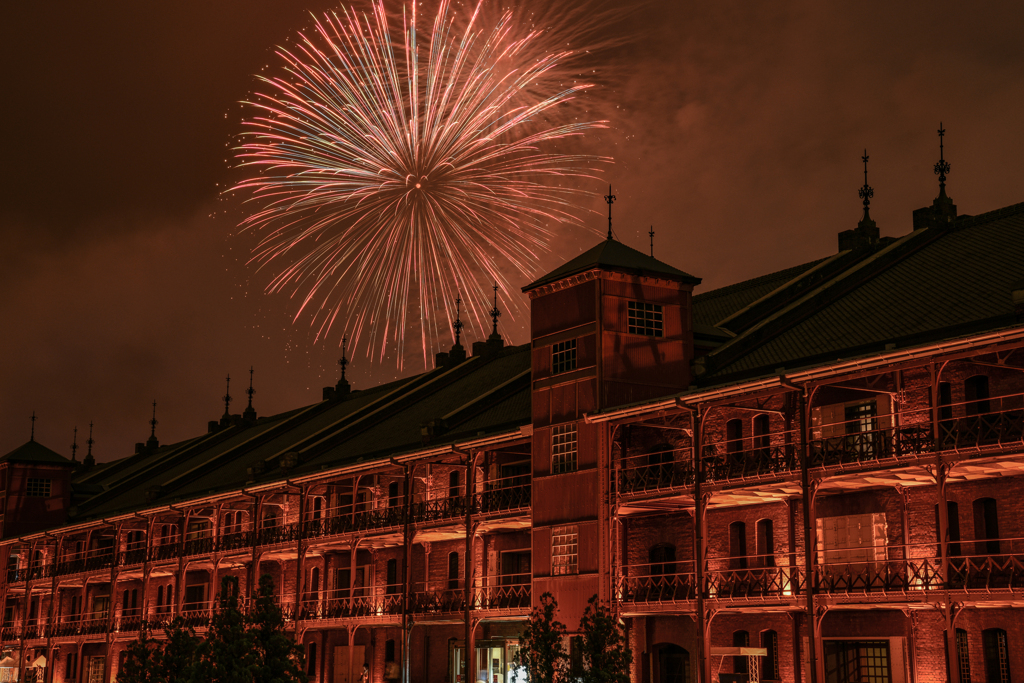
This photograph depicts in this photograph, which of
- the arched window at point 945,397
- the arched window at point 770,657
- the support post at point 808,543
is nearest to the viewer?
the support post at point 808,543

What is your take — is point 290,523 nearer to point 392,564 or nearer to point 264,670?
point 392,564

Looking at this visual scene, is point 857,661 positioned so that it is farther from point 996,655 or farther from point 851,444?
point 851,444

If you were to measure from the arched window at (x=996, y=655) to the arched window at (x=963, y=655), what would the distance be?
0.51 metres

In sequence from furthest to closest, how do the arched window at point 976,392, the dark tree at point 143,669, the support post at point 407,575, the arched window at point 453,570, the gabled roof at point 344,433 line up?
the gabled roof at point 344,433
the arched window at point 453,570
the support post at point 407,575
the dark tree at point 143,669
the arched window at point 976,392

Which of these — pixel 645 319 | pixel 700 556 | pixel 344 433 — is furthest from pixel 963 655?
pixel 344 433

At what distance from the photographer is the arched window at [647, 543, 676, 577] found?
40812mm

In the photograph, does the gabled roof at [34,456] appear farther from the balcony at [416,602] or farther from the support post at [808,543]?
the support post at [808,543]

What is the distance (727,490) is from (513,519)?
35.6ft

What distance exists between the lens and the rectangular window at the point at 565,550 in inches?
1608

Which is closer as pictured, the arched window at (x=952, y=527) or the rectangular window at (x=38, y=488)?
the arched window at (x=952, y=527)

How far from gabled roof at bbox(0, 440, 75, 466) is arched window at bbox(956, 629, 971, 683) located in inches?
2607

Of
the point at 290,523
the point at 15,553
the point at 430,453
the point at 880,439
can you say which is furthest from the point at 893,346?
the point at 15,553

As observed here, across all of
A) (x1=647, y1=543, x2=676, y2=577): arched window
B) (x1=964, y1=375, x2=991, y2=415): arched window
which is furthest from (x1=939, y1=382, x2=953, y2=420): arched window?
(x1=647, y1=543, x2=676, y2=577): arched window

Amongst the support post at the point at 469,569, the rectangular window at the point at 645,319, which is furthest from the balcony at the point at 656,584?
the rectangular window at the point at 645,319
